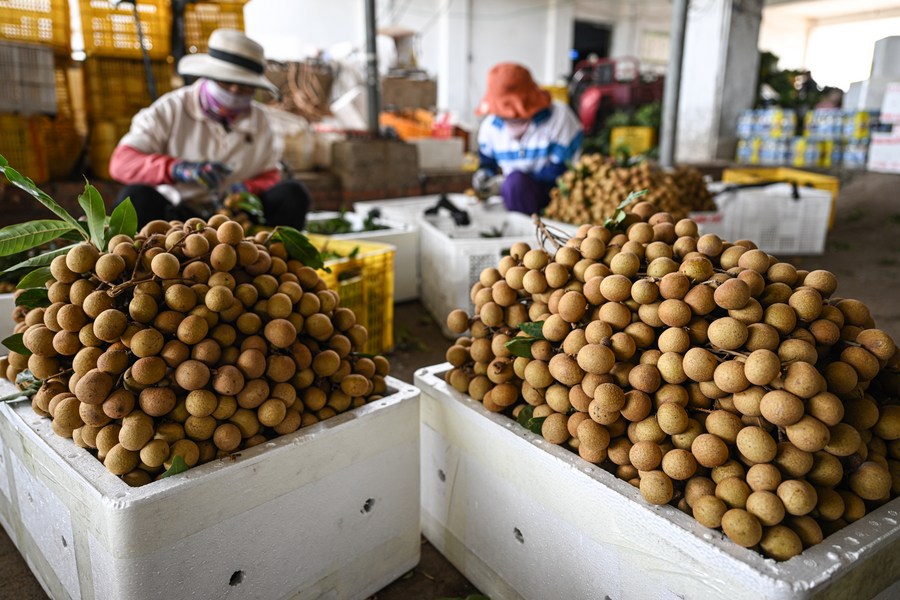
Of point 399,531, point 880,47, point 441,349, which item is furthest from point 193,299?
point 880,47

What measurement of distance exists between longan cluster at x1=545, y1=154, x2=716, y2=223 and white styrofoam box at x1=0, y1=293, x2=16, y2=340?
2936 millimetres

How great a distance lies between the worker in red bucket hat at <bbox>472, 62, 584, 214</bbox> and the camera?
A: 4.35 m

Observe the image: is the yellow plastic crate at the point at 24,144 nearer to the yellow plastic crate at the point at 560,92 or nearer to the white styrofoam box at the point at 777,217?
the white styrofoam box at the point at 777,217

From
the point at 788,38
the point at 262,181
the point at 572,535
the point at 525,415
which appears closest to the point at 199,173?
the point at 262,181

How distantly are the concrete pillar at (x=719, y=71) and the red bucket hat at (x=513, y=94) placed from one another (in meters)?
5.96

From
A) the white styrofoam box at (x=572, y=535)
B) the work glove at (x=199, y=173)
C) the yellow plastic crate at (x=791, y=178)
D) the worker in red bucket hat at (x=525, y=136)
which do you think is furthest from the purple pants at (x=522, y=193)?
the white styrofoam box at (x=572, y=535)

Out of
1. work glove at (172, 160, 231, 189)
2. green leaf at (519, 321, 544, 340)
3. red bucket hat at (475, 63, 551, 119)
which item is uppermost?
red bucket hat at (475, 63, 551, 119)

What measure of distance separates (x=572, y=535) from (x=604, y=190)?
2828 mm

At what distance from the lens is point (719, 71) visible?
942 centimetres

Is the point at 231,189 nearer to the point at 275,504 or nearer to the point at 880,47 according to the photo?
the point at 275,504

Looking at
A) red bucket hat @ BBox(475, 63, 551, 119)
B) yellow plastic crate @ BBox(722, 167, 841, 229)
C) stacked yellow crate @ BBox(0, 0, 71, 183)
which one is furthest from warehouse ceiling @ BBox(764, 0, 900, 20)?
stacked yellow crate @ BBox(0, 0, 71, 183)

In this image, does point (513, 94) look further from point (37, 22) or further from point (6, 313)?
point (37, 22)

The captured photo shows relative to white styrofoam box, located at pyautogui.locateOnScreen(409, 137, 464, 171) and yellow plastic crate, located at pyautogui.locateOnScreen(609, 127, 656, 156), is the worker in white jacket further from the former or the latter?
yellow plastic crate, located at pyautogui.locateOnScreen(609, 127, 656, 156)

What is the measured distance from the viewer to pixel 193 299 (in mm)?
1329
